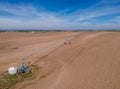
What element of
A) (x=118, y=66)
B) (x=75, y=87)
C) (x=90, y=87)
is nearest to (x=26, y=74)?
(x=75, y=87)

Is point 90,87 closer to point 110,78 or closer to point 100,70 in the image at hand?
point 110,78

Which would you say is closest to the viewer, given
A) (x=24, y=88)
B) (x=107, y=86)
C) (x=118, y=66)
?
(x=107, y=86)

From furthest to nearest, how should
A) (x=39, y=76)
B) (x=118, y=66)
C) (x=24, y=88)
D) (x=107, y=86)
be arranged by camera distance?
(x=118, y=66) < (x=39, y=76) < (x=24, y=88) < (x=107, y=86)

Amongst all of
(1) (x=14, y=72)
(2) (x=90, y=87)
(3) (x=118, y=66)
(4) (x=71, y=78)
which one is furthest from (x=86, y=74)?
(1) (x=14, y=72)

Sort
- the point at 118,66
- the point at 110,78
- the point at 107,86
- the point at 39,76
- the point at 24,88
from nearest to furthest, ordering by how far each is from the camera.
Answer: the point at 107,86, the point at 24,88, the point at 110,78, the point at 39,76, the point at 118,66

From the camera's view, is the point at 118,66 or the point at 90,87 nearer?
the point at 90,87

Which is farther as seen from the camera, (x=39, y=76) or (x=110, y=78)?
(x=39, y=76)

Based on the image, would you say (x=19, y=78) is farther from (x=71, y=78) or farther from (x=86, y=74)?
(x=86, y=74)

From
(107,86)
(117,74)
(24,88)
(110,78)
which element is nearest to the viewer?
(107,86)
